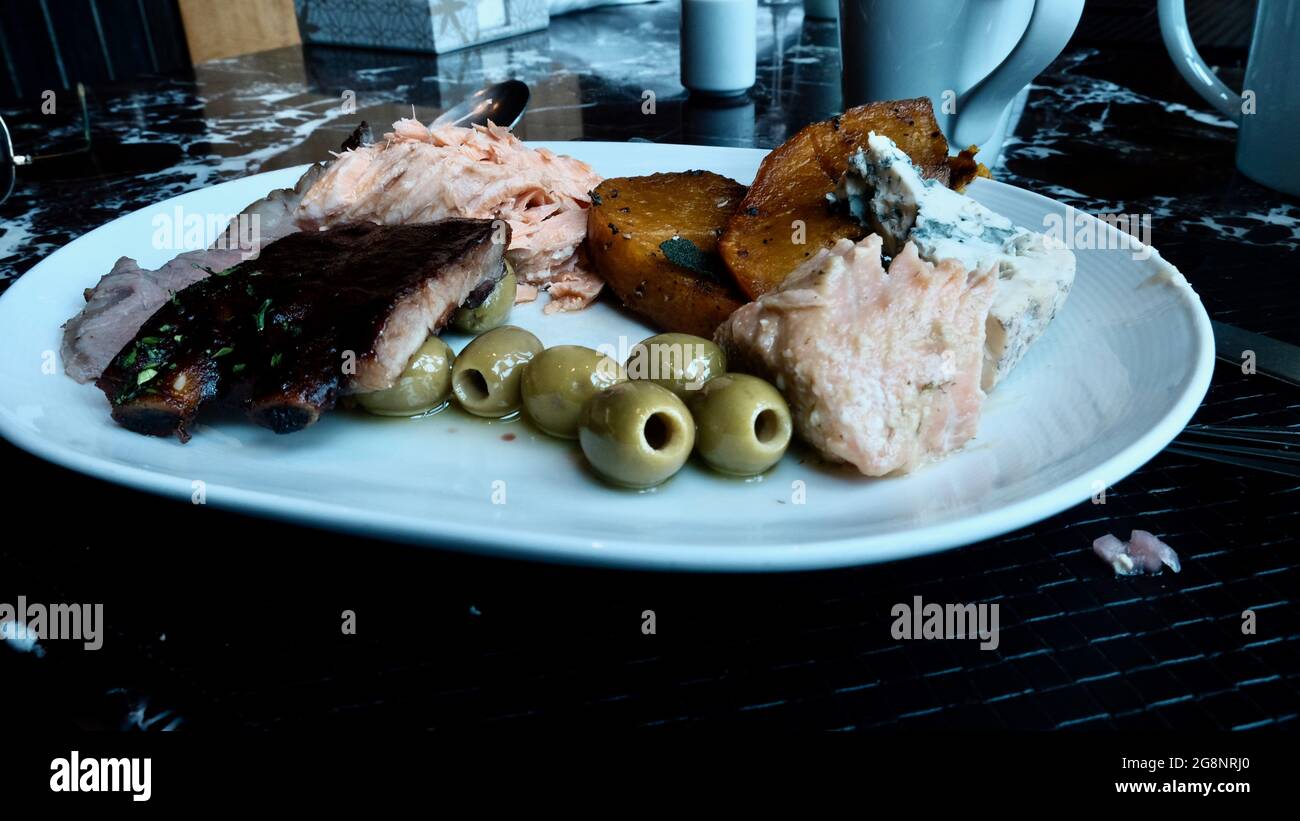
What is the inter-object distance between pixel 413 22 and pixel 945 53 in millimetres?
2886

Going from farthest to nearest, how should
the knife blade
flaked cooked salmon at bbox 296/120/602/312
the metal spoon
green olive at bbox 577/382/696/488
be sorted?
the metal spoon → flaked cooked salmon at bbox 296/120/602/312 → the knife blade → green olive at bbox 577/382/696/488

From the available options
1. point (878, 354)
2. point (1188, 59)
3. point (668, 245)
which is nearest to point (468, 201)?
point (668, 245)

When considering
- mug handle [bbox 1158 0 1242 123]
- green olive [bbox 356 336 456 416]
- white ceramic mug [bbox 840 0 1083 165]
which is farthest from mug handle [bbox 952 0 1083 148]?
green olive [bbox 356 336 456 416]

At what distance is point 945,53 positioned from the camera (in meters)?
2.44

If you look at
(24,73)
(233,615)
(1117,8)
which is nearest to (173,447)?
(233,615)

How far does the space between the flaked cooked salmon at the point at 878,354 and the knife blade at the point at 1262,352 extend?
66cm

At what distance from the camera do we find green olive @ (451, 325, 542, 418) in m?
1.53

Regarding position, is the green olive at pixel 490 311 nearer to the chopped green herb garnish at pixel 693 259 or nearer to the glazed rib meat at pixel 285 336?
the glazed rib meat at pixel 285 336

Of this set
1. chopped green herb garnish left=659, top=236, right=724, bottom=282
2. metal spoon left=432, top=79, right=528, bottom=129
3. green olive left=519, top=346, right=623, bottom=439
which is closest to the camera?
green olive left=519, top=346, right=623, bottom=439

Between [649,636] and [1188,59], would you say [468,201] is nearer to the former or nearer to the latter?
[649,636]

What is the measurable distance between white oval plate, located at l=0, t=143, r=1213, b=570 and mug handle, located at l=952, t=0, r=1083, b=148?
642 millimetres

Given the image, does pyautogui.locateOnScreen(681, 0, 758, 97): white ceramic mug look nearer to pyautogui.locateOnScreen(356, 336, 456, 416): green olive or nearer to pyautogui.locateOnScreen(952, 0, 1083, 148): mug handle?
pyautogui.locateOnScreen(952, 0, 1083, 148): mug handle
